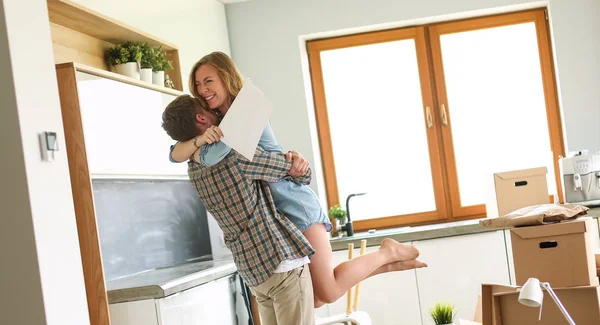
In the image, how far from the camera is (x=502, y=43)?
5527 mm

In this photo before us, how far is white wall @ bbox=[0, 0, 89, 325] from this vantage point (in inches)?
95.0

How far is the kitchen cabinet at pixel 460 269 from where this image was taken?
4.66 meters

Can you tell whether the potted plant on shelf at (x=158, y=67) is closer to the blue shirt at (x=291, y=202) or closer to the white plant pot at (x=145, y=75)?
the white plant pot at (x=145, y=75)

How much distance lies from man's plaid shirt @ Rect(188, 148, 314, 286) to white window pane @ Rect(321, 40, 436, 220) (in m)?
3.07

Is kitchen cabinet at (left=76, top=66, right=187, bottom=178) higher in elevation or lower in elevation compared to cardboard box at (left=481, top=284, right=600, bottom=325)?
higher

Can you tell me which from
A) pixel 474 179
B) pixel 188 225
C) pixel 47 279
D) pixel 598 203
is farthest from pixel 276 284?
pixel 474 179

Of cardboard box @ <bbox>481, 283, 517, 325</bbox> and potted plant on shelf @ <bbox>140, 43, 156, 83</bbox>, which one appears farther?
potted plant on shelf @ <bbox>140, 43, 156, 83</bbox>

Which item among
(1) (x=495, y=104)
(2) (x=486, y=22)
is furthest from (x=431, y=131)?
(2) (x=486, y=22)

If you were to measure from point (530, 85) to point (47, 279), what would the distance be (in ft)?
13.2

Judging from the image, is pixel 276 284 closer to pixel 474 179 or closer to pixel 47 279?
pixel 47 279

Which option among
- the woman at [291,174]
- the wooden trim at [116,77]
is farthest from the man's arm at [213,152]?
the wooden trim at [116,77]

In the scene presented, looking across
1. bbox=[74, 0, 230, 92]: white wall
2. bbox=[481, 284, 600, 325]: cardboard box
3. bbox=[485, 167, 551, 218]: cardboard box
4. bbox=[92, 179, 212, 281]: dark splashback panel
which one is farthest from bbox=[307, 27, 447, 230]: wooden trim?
bbox=[481, 284, 600, 325]: cardboard box

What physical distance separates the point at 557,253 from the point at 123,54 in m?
2.17

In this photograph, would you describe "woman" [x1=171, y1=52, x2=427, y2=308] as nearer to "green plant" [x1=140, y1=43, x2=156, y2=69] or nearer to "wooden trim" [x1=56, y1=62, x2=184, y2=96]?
"wooden trim" [x1=56, y1=62, x2=184, y2=96]
